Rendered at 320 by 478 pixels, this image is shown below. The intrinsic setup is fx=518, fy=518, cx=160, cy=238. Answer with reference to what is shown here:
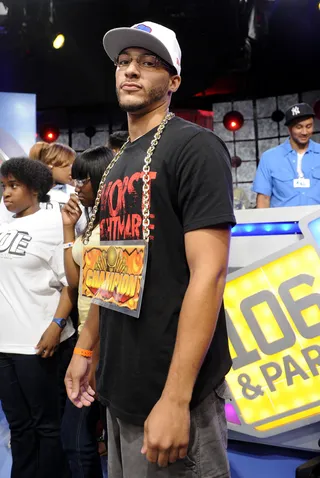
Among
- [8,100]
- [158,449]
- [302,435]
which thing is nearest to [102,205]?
[158,449]

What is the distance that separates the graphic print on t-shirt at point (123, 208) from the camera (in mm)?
1097

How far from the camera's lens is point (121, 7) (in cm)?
687

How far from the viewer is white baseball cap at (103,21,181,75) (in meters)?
1.14

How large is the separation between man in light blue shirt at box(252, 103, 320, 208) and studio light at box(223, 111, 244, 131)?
6.33 m

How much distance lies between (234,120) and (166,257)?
29.9 ft

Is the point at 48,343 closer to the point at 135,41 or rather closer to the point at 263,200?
the point at 135,41

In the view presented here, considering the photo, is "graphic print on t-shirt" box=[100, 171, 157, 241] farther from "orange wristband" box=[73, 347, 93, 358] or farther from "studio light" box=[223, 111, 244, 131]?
"studio light" box=[223, 111, 244, 131]

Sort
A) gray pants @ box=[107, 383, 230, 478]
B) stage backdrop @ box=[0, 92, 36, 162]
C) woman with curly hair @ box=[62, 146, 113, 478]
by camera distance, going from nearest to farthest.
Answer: gray pants @ box=[107, 383, 230, 478] → woman with curly hair @ box=[62, 146, 113, 478] → stage backdrop @ box=[0, 92, 36, 162]

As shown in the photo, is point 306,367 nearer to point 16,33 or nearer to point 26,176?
point 26,176

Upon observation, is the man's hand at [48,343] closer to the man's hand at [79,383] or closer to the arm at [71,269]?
the arm at [71,269]

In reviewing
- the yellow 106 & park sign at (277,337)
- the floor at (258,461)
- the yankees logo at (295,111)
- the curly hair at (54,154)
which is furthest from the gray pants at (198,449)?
the yankees logo at (295,111)

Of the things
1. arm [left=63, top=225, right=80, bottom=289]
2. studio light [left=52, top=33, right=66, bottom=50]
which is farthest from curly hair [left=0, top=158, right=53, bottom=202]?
studio light [left=52, top=33, right=66, bottom=50]

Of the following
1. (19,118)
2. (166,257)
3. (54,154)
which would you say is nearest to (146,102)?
(166,257)

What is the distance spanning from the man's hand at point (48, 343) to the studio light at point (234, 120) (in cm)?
837
